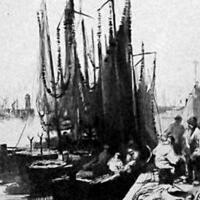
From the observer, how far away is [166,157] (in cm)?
323

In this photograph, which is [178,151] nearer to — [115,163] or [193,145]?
[193,145]

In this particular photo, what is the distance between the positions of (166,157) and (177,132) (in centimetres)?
18

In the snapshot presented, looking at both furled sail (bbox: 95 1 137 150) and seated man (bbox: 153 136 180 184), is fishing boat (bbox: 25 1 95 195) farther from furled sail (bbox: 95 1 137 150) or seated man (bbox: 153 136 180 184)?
seated man (bbox: 153 136 180 184)

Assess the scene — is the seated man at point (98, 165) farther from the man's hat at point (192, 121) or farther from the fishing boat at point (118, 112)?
the man's hat at point (192, 121)

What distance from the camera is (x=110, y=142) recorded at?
3.36 m

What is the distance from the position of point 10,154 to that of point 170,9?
5.18ft

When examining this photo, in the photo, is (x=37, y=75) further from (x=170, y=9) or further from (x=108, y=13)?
(x=170, y=9)

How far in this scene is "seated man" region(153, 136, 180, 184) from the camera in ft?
10.5

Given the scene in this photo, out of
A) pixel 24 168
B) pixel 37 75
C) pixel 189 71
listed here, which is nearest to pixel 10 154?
pixel 24 168

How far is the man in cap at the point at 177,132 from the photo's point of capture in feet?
10.5

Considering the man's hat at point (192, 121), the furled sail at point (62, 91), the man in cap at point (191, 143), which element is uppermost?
the furled sail at point (62, 91)

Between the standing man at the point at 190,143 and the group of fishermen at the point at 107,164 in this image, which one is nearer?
the standing man at the point at 190,143

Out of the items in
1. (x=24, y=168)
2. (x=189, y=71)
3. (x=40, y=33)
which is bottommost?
(x=24, y=168)

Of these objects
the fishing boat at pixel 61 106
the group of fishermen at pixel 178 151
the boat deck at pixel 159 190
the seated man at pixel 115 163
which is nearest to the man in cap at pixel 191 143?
the group of fishermen at pixel 178 151
